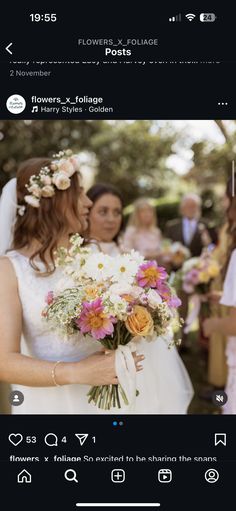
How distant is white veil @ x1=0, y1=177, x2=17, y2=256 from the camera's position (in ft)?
8.97

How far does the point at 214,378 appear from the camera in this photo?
525cm

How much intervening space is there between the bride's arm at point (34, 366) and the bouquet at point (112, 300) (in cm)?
8

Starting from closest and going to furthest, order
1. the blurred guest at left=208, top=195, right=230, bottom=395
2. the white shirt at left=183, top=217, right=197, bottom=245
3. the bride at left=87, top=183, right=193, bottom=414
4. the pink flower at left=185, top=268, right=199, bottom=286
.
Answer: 1. the bride at left=87, top=183, right=193, bottom=414
2. the blurred guest at left=208, top=195, right=230, bottom=395
3. the pink flower at left=185, top=268, right=199, bottom=286
4. the white shirt at left=183, top=217, right=197, bottom=245

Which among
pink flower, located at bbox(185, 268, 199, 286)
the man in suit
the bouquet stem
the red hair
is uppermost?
the man in suit

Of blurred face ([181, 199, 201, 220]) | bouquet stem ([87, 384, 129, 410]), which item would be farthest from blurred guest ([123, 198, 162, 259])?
bouquet stem ([87, 384, 129, 410])

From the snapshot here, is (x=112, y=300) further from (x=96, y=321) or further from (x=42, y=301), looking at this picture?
(x=42, y=301)
